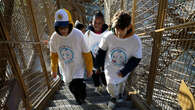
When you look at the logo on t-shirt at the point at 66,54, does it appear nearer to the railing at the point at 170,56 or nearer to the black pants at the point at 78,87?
the black pants at the point at 78,87

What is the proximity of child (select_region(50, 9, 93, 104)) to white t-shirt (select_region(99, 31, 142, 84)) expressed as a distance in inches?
11.9

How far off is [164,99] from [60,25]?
5.54ft

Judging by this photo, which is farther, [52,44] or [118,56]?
[52,44]

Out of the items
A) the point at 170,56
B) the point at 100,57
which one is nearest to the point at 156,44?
the point at 170,56

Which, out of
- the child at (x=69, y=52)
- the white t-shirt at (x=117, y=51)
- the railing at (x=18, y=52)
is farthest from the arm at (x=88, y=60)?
the railing at (x=18, y=52)

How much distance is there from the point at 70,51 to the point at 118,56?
2.26 feet

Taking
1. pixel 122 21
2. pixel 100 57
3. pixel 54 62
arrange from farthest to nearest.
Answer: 1. pixel 54 62
2. pixel 100 57
3. pixel 122 21

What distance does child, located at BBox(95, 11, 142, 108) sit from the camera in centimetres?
140

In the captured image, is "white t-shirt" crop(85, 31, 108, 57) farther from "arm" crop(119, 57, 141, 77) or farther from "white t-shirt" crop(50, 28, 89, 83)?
"arm" crop(119, 57, 141, 77)

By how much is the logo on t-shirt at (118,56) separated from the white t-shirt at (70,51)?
0.41m

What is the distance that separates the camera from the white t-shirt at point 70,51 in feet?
5.50

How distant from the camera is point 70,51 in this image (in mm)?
1712

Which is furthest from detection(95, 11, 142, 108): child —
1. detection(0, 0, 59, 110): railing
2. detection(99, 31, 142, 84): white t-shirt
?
detection(0, 0, 59, 110): railing

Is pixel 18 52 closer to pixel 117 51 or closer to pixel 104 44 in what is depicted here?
pixel 104 44
